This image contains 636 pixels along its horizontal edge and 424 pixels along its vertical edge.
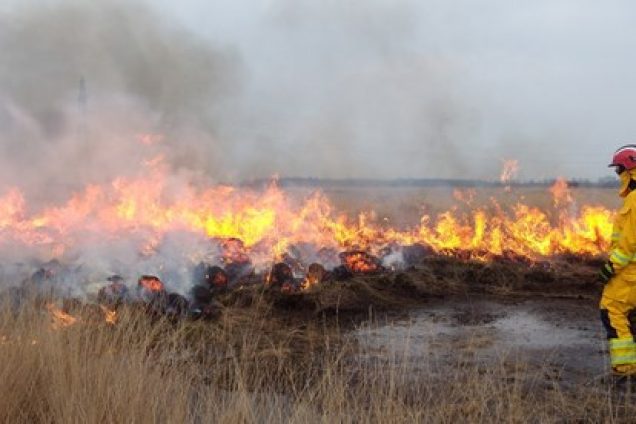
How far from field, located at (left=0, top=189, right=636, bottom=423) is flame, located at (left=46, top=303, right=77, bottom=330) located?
5cm

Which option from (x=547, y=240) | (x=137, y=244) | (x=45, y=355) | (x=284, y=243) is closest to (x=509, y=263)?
(x=547, y=240)

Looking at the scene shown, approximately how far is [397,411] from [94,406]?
185 cm

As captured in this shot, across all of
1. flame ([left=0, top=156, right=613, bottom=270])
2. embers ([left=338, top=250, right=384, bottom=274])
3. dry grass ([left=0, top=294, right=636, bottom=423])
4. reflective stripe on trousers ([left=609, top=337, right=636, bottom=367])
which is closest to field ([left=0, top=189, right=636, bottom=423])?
dry grass ([left=0, top=294, right=636, bottom=423])

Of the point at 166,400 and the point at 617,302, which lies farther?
the point at 617,302

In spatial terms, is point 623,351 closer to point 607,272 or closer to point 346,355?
point 607,272

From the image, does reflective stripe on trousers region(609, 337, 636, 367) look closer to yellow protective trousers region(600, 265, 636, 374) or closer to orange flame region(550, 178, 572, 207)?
yellow protective trousers region(600, 265, 636, 374)

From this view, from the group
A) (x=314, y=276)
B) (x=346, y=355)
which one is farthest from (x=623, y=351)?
(x=314, y=276)

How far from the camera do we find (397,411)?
3824 millimetres

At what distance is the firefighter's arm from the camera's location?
593 centimetres

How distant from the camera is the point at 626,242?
595cm

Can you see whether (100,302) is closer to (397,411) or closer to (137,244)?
(137,244)

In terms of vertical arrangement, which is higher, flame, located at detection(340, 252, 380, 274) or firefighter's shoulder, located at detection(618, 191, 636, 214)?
firefighter's shoulder, located at detection(618, 191, 636, 214)

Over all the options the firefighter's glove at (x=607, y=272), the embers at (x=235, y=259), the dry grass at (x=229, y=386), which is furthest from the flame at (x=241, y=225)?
the firefighter's glove at (x=607, y=272)

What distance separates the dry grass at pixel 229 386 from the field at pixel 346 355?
0.06 feet
